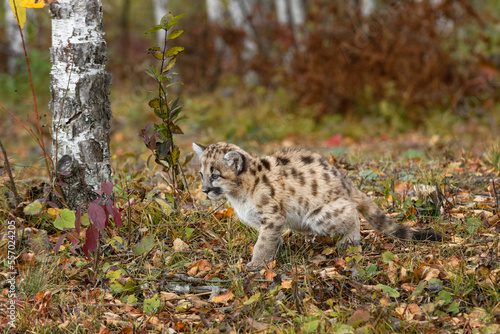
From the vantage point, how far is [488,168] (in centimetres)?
640

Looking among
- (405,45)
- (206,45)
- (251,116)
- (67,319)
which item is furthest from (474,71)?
(67,319)

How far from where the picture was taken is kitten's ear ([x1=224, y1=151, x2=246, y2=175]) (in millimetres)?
4520

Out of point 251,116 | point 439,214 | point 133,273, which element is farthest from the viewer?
point 251,116

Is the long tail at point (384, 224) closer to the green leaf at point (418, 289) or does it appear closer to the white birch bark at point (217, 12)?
the green leaf at point (418, 289)

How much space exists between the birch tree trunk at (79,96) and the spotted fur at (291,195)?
3.59ft

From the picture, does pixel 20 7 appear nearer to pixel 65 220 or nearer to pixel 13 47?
pixel 65 220

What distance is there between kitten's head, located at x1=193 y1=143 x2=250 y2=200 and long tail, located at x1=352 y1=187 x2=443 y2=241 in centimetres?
111

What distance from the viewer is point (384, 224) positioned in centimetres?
452

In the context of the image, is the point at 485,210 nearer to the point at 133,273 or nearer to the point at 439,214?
the point at 439,214

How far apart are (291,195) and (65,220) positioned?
198 cm

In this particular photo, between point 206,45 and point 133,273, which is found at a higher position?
point 206,45

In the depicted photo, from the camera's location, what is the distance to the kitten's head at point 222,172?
15.0 feet

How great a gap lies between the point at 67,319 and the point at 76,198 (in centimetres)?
146

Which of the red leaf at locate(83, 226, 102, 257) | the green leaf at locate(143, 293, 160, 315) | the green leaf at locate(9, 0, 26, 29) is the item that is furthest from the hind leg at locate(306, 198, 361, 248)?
the green leaf at locate(9, 0, 26, 29)
